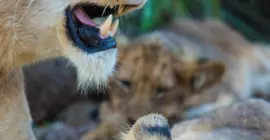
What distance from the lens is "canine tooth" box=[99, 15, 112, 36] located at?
1571mm

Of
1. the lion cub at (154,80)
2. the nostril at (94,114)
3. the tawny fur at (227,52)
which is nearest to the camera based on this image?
the lion cub at (154,80)

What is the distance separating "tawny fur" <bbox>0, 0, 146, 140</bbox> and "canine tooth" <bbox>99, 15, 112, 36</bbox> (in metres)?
0.04

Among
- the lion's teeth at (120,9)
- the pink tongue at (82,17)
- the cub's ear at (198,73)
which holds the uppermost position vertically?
the lion's teeth at (120,9)

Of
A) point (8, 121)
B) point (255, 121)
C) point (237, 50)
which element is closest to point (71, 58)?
point (8, 121)

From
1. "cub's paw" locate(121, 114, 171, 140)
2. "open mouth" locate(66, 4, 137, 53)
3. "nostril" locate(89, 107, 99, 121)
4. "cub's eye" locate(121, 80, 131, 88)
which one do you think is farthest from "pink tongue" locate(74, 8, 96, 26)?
"nostril" locate(89, 107, 99, 121)

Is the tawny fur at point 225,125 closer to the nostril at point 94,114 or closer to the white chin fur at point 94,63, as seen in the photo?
the white chin fur at point 94,63

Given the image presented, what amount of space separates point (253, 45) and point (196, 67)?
1.22 metres

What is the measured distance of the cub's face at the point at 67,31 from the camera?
1576mm

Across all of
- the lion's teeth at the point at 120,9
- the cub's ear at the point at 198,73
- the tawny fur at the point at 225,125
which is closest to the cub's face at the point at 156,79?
the cub's ear at the point at 198,73

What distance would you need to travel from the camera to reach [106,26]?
5.19ft

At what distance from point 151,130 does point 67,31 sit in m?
0.32

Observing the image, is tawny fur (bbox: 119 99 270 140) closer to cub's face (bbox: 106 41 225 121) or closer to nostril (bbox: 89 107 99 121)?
cub's face (bbox: 106 41 225 121)

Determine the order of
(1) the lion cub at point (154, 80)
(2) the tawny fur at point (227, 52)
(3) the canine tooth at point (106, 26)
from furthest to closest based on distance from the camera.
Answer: (2) the tawny fur at point (227, 52), (1) the lion cub at point (154, 80), (3) the canine tooth at point (106, 26)

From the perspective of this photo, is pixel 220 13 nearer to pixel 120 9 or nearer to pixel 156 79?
pixel 156 79
